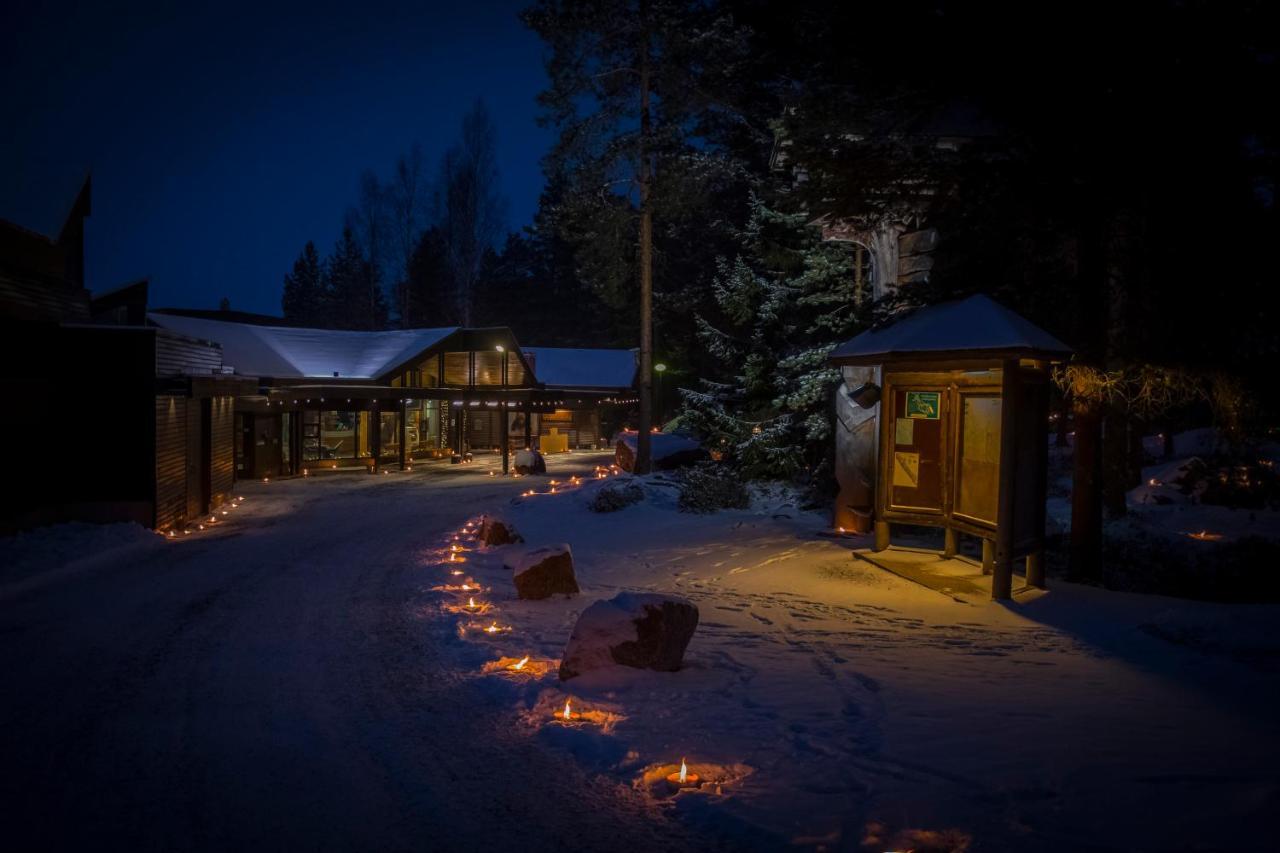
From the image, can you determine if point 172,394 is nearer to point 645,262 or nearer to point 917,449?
point 645,262

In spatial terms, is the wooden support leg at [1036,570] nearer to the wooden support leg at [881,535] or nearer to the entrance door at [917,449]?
the entrance door at [917,449]

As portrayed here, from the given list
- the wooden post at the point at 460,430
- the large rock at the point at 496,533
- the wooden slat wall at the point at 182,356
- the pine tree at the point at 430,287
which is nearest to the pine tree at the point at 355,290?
the pine tree at the point at 430,287

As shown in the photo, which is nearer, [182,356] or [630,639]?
[630,639]

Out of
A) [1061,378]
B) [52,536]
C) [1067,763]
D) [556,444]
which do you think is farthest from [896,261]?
[556,444]

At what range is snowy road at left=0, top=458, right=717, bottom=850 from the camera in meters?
4.19

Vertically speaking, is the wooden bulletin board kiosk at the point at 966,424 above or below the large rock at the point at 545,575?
above

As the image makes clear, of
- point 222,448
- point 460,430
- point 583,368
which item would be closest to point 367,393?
point 460,430

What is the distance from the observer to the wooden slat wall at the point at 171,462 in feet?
49.7

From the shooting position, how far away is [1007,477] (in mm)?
8906

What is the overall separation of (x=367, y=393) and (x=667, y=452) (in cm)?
1127

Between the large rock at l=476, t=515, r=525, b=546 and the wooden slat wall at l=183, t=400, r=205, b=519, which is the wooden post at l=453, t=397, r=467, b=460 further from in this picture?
the large rock at l=476, t=515, r=525, b=546

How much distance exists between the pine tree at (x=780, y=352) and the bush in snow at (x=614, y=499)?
2.65 metres

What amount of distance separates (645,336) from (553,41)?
872cm

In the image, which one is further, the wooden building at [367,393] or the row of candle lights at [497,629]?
the wooden building at [367,393]
